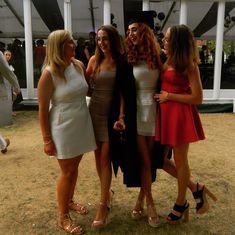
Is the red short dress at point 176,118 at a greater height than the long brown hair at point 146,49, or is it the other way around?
the long brown hair at point 146,49

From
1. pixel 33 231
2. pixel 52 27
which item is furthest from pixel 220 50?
pixel 33 231

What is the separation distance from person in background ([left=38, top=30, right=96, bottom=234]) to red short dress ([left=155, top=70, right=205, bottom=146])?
592 millimetres

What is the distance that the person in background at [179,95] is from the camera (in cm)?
277

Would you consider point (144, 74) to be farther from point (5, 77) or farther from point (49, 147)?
point (5, 77)

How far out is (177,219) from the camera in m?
3.12

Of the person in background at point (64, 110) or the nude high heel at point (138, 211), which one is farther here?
the nude high heel at point (138, 211)

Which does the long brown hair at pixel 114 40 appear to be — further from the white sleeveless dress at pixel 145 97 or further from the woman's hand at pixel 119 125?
the woman's hand at pixel 119 125

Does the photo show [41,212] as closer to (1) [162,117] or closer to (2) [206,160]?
(1) [162,117]

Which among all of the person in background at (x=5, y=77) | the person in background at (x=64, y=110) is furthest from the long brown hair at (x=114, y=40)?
the person in background at (x=5, y=77)

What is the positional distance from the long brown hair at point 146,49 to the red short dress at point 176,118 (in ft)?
0.43

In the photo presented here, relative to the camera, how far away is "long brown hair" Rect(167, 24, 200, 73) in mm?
2758

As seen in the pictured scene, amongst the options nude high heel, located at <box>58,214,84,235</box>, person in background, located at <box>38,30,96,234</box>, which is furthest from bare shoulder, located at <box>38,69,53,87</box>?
nude high heel, located at <box>58,214,84,235</box>

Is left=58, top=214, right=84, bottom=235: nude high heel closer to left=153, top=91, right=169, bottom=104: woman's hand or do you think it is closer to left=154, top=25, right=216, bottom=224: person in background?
left=154, top=25, right=216, bottom=224: person in background

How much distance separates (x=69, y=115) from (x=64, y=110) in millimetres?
54
